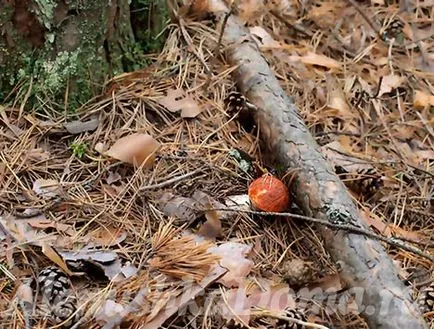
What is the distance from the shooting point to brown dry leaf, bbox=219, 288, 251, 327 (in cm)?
177

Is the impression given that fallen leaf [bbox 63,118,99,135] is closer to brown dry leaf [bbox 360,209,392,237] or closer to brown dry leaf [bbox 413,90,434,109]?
brown dry leaf [bbox 360,209,392,237]

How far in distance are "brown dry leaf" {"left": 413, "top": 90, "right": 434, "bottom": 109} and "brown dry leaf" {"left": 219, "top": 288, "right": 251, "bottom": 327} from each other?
1.22m

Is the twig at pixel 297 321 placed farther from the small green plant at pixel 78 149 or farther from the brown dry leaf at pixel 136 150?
the small green plant at pixel 78 149

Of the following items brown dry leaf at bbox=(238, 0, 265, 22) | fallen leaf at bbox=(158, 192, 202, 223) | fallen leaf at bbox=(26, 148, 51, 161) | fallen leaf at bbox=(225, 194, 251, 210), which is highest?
fallen leaf at bbox=(26, 148, 51, 161)

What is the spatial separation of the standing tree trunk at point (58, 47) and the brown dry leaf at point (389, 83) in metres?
1.02

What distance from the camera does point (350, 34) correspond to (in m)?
3.01

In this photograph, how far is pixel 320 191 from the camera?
2.02 m

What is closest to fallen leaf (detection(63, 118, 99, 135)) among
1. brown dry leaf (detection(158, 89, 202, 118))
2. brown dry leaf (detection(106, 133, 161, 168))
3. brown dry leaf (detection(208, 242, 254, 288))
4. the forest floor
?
the forest floor

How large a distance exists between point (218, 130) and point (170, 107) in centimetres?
18

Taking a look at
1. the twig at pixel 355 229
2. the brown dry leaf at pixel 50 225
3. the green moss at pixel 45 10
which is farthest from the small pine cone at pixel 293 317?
the green moss at pixel 45 10

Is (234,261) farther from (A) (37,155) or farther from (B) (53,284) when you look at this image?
(A) (37,155)

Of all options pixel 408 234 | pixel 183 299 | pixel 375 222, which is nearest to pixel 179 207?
pixel 183 299

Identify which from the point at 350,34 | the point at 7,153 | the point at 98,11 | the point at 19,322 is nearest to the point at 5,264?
the point at 19,322

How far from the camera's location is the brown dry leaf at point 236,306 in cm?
177
